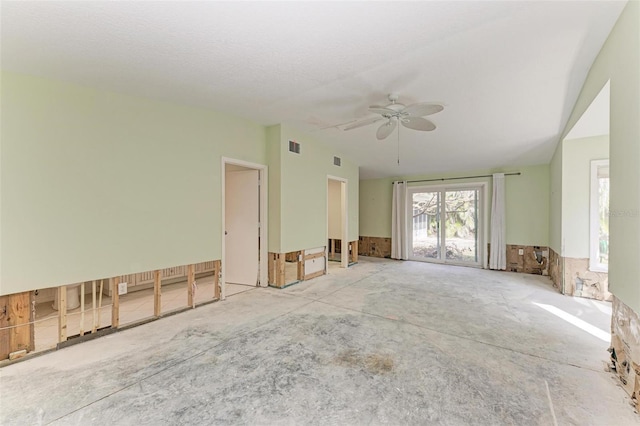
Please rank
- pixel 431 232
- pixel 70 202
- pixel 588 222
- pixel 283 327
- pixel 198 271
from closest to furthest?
pixel 70 202, pixel 283 327, pixel 588 222, pixel 198 271, pixel 431 232

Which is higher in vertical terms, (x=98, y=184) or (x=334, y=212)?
(x=98, y=184)

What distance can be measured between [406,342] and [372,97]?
288 centimetres

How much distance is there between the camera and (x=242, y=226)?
15.1 feet

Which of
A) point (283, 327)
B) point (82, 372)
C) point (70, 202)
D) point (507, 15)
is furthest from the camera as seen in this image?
point (283, 327)

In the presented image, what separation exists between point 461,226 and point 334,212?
3.42 meters

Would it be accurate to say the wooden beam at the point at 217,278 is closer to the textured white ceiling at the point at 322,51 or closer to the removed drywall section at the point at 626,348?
the textured white ceiling at the point at 322,51

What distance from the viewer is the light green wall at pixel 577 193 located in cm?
392

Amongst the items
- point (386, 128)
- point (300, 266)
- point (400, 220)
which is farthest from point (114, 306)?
point (400, 220)

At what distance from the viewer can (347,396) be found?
5.87ft

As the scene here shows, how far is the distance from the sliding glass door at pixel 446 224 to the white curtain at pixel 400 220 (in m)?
0.19

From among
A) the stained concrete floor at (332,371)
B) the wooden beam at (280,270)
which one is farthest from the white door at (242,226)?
the stained concrete floor at (332,371)

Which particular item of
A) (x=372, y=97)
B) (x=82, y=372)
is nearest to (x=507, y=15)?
(x=372, y=97)

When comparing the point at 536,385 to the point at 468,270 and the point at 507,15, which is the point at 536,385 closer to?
the point at 507,15

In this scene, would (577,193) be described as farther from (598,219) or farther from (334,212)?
(334,212)
